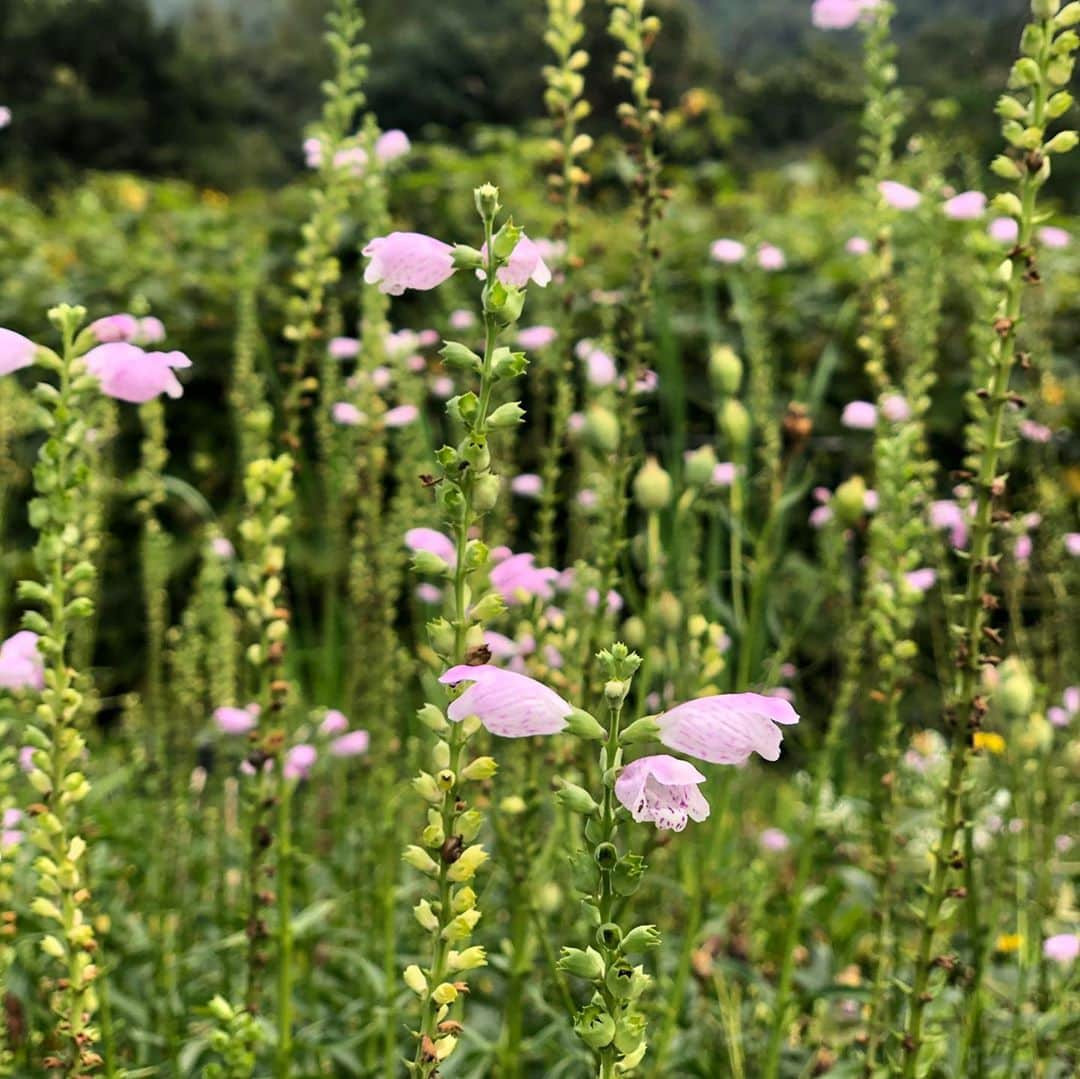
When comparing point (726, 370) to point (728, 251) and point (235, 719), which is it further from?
point (728, 251)

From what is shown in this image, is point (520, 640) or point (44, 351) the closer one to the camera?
point (44, 351)

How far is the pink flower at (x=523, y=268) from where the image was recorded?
42.8 inches

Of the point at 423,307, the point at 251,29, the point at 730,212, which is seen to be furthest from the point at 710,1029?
the point at 251,29

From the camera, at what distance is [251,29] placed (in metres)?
31.6

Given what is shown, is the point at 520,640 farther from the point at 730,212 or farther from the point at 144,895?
the point at 730,212

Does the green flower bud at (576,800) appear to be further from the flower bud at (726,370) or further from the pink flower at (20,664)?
the flower bud at (726,370)

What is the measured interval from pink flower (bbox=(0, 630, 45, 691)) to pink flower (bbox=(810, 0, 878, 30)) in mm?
2076

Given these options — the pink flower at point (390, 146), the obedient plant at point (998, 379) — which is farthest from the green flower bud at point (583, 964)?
the pink flower at point (390, 146)

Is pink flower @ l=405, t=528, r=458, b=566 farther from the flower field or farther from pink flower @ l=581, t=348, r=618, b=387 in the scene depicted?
pink flower @ l=581, t=348, r=618, b=387

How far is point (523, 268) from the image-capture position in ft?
3.60

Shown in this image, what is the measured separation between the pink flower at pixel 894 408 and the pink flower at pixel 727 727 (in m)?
1.37

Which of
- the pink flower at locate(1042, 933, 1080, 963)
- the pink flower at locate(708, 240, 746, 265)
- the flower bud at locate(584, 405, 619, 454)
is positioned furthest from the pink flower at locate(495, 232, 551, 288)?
the pink flower at locate(708, 240, 746, 265)

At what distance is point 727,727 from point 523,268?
45 centimetres

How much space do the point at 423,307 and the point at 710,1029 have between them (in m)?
4.57
